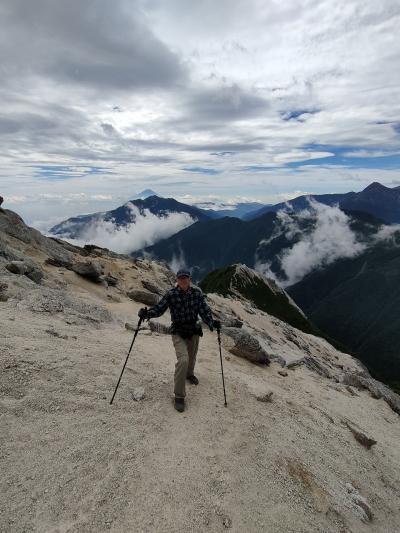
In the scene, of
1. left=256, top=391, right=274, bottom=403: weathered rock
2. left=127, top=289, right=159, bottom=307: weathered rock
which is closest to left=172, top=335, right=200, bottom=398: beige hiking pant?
left=256, top=391, right=274, bottom=403: weathered rock

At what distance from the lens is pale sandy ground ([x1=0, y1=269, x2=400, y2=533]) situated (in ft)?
26.3

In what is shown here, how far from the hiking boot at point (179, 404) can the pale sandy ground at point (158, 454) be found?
0.70ft

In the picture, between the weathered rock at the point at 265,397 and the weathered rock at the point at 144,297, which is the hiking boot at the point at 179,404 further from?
the weathered rock at the point at 144,297

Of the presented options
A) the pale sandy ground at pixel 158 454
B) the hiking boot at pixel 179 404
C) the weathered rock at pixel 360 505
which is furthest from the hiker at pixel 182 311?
the weathered rock at pixel 360 505

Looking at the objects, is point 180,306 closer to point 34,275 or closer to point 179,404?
point 179,404

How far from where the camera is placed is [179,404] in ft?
38.7

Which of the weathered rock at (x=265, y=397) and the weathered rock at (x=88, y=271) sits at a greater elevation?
the weathered rock at (x=265, y=397)

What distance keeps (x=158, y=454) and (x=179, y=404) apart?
2.23 metres

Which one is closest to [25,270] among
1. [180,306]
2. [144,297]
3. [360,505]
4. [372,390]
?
[144,297]

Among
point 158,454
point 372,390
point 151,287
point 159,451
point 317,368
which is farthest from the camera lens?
point 151,287

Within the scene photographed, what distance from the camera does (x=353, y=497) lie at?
35.1ft

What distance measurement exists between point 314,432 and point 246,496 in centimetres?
527

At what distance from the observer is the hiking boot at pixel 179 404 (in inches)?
461

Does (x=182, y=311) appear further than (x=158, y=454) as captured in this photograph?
Yes
